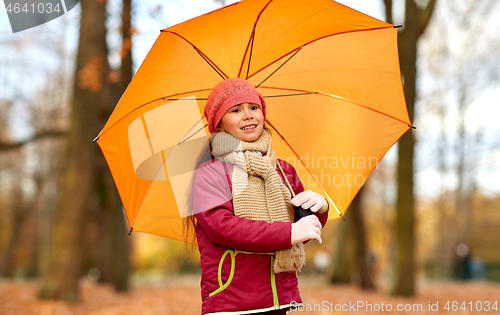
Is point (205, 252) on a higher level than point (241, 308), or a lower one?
higher

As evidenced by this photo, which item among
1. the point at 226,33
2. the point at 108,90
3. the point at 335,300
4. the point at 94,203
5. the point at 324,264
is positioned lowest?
the point at 324,264

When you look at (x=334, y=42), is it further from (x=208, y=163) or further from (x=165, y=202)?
(x=165, y=202)

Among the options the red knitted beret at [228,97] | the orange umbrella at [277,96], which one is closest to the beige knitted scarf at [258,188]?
the red knitted beret at [228,97]

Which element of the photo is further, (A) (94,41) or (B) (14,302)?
(A) (94,41)

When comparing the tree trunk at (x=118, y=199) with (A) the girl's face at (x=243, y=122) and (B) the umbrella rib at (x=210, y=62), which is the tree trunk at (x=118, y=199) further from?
(A) the girl's face at (x=243, y=122)

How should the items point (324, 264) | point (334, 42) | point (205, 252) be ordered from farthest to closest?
point (324, 264), point (334, 42), point (205, 252)

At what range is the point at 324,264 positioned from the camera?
2466 centimetres

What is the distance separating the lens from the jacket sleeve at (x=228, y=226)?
1.77m

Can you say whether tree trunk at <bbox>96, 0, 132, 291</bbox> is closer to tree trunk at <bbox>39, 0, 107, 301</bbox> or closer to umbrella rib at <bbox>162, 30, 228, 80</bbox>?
tree trunk at <bbox>39, 0, 107, 301</bbox>

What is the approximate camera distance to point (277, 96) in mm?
2717

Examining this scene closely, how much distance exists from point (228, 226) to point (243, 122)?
636 mm

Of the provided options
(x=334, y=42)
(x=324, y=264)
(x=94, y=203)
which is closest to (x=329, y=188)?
(x=334, y=42)

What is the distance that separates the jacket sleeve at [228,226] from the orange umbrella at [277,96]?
0.45 metres

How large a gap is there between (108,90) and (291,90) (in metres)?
9.02
